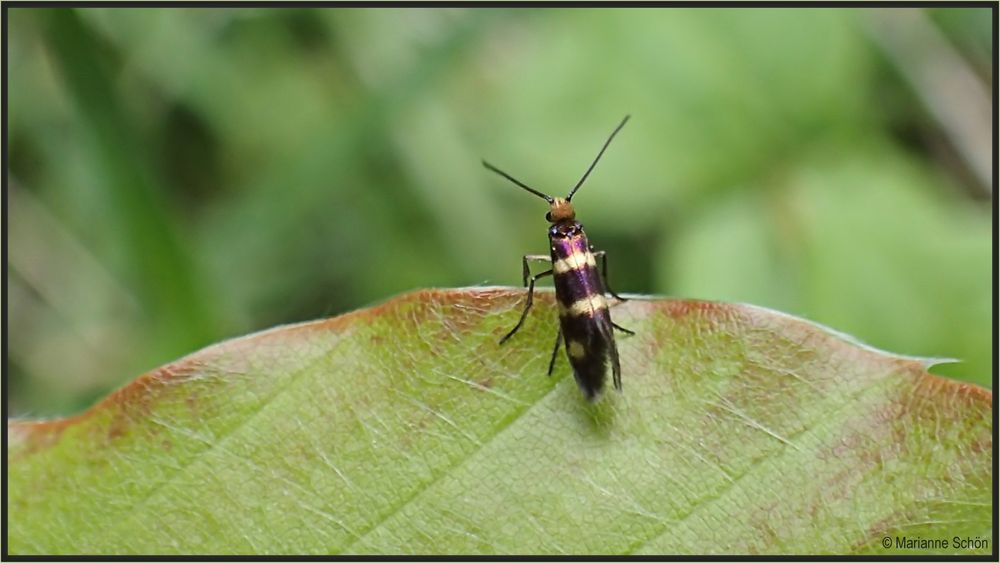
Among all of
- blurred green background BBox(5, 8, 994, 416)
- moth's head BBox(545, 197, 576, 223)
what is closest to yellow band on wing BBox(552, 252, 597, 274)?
moth's head BBox(545, 197, 576, 223)

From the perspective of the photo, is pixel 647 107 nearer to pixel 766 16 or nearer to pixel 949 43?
pixel 766 16

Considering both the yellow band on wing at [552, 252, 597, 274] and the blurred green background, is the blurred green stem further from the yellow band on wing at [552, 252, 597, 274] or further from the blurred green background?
the yellow band on wing at [552, 252, 597, 274]

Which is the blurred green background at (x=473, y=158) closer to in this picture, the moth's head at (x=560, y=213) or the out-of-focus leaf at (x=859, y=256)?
the out-of-focus leaf at (x=859, y=256)

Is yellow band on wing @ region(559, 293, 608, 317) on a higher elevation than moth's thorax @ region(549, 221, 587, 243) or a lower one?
lower

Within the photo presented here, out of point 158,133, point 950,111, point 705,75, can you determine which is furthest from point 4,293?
point 950,111

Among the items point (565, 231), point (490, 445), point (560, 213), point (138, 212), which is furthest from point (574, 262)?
point (138, 212)

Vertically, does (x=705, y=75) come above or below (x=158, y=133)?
above

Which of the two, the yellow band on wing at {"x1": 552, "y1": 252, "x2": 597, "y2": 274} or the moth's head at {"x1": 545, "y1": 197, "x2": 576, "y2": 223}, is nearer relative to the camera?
the yellow band on wing at {"x1": 552, "y1": 252, "x2": 597, "y2": 274}

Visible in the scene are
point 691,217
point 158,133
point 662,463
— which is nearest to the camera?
point 662,463
